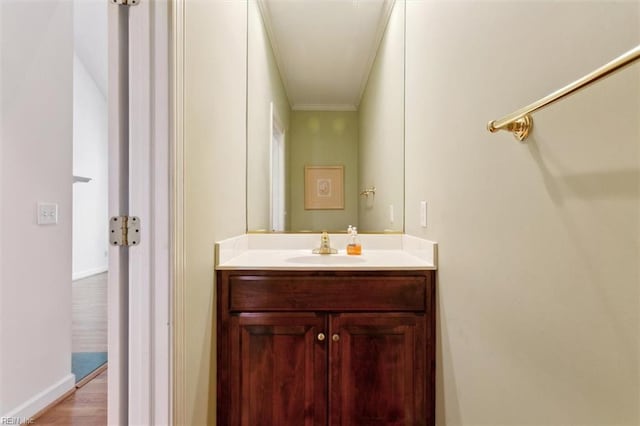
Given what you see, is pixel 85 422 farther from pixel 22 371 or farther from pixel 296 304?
pixel 296 304

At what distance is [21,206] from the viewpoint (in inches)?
62.6

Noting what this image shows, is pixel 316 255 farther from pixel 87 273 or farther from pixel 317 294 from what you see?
pixel 87 273

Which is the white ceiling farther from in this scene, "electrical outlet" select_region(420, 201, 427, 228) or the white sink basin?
the white sink basin

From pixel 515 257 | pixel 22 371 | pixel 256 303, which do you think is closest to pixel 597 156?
pixel 515 257

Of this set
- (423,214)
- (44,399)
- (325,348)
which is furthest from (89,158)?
(423,214)

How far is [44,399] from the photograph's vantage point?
→ 1.67 metres

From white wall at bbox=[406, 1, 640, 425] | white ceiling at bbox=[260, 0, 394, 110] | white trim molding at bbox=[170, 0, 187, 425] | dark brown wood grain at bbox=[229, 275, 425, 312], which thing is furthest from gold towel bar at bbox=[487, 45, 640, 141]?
white ceiling at bbox=[260, 0, 394, 110]

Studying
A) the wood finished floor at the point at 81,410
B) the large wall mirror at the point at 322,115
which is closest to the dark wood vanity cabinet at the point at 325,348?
the large wall mirror at the point at 322,115

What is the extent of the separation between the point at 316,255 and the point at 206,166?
0.78 metres

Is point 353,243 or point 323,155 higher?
point 323,155

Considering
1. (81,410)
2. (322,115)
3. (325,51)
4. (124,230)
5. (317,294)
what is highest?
(325,51)

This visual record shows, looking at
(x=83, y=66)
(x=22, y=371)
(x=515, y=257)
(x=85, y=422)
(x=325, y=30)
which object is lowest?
(x=85, y=422)

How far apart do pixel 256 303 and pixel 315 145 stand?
1029 mm

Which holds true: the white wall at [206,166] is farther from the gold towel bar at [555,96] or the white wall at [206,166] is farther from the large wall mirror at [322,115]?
the gold towel bar at [555,96]
